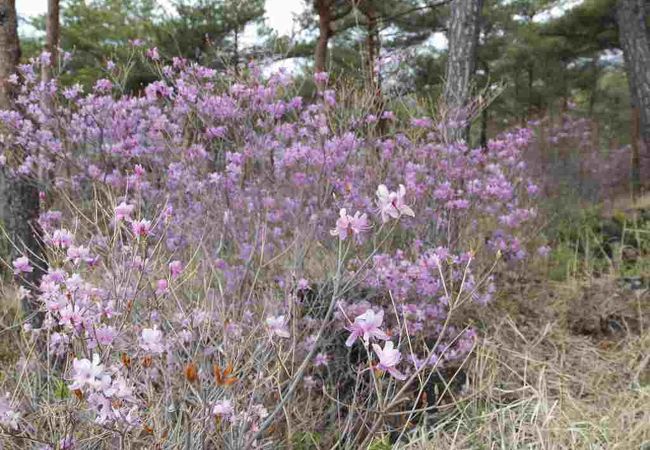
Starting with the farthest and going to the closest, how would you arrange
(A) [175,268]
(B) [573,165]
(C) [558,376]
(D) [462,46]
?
(B) [573,165] → (D) [462,46] → (C) [558,376] → (A) [175,268]

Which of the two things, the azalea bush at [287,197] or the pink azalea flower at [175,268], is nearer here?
the pink azalea flower at [175,268]

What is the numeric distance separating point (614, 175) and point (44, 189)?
32.9 ft

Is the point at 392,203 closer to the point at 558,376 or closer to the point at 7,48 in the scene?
the point at 558,376

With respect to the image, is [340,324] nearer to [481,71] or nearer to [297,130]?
[297,130]

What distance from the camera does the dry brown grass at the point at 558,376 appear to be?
247 centimetres

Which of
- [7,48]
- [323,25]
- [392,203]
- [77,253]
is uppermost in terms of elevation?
[323,25]

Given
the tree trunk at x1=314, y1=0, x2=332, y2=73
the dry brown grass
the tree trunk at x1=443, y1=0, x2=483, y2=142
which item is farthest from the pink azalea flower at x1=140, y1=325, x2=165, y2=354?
the tree trunk at x1=314, y1=0, x2=332, y2=73

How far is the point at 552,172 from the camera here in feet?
26.9

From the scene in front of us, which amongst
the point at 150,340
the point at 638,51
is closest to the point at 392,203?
the point at 150,340

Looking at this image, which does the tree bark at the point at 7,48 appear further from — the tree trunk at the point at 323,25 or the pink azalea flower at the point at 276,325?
the tree trunk at the point at 323,25

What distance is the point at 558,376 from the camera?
10.8 feet

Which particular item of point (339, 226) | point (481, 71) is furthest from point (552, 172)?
point (481, 71)

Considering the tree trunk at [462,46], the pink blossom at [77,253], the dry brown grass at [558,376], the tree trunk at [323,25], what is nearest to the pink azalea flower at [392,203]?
the dry brown grass at [558,376]

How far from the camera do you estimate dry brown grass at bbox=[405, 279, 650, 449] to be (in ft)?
8.11
